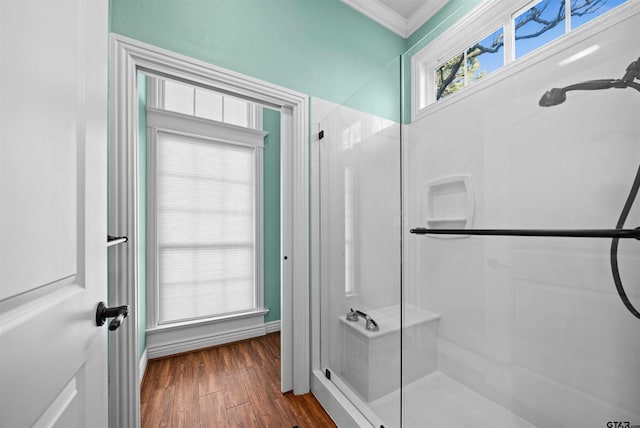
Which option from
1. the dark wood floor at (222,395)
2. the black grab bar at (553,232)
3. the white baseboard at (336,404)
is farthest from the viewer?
the dark wood floor at (222,395)

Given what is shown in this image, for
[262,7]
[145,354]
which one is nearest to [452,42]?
[262,7]

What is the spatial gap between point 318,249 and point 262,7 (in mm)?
1516

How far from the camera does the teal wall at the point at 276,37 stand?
4.14 feet

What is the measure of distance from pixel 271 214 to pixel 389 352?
67.9 inches

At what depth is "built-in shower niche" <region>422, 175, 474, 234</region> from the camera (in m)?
1.18

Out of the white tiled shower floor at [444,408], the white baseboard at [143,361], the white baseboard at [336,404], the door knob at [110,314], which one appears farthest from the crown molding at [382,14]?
the white baseboard at [143,361]

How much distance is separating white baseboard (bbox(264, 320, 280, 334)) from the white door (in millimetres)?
2004

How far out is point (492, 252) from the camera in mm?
1111

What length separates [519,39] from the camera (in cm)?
122

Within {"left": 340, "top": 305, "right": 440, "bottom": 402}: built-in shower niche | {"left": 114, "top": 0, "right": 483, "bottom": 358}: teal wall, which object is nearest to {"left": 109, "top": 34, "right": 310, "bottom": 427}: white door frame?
{"left": 114, "top": 0, "right": 483, "bottom": 358}: teal wall

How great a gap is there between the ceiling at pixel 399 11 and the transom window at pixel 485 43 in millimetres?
576

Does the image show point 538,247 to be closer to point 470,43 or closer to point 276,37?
point 470,43

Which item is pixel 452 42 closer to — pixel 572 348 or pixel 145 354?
pixel 572 348

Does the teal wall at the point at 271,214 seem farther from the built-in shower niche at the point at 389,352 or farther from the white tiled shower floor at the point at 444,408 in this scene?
the white tiled shower floor at the point at 444,408
